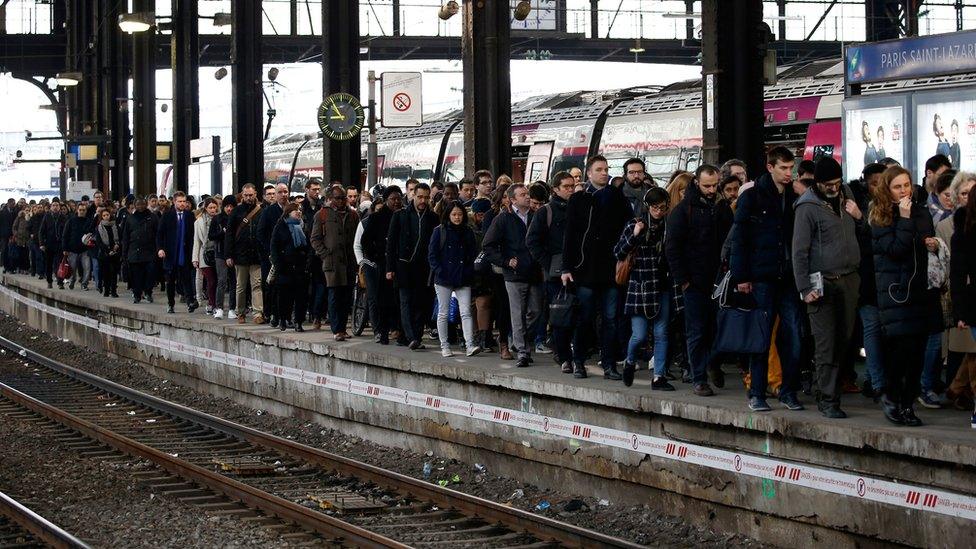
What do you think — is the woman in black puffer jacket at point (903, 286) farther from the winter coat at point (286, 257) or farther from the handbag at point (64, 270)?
the handbag at point (64, 270)

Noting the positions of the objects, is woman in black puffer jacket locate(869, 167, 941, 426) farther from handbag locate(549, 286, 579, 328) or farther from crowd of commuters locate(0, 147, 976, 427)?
handbag locate(549, 286, 579, 328)

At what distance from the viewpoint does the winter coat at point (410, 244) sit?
588 inches

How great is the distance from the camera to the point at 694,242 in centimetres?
1070

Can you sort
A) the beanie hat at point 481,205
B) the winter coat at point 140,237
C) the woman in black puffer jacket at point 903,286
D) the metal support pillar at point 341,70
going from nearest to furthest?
the woman in black puffer jacket at point 903,286
the beanie hat at point 481,205
the metal support pillar at point 341,70
the winter coat at point 140,237

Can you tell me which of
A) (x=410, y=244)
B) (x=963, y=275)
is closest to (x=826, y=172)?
(x=963, y=275)

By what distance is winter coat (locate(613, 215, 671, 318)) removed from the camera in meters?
11.1

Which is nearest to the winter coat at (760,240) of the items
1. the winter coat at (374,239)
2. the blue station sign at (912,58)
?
the blue station sign at (912,58)

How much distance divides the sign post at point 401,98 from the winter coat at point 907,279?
560 inches

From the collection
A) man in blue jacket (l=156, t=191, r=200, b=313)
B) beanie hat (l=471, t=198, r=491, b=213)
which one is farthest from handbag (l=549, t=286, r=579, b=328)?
man in blue jacket (l=156, t=191, r=200, b=313)

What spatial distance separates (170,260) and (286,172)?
738 inches

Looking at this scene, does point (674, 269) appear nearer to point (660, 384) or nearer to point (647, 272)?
point (647, 272)

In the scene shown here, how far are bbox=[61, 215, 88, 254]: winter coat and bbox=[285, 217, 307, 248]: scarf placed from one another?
11.2 m

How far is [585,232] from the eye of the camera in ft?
38.6

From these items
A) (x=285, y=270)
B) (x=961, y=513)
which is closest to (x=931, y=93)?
(x=961, y=513)
